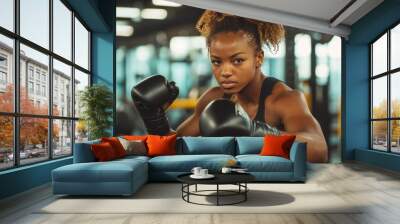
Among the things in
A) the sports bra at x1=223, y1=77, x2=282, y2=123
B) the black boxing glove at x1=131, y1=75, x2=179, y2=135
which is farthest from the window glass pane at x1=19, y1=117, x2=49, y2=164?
the sports bra at x1=223, y1=77, x2=282, y2=123

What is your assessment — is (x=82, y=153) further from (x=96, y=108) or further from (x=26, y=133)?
(x=96, y=108)

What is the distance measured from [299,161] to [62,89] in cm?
433

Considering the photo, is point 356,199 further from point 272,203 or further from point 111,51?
point 111,51

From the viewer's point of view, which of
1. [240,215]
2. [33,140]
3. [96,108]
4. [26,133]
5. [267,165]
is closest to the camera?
[240,215]

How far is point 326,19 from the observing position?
8055 mm

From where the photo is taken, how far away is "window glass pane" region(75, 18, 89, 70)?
7461mm

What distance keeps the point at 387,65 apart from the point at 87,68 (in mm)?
6563

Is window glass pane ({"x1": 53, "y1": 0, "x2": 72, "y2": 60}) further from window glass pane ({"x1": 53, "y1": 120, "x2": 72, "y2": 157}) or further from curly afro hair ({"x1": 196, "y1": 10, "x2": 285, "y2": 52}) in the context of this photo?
curly afro hair ({"x1": 196, "y1": 10, "x2": 285, "y2": 52})

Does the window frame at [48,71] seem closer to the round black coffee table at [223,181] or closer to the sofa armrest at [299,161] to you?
the round black coffee table at [223,181]

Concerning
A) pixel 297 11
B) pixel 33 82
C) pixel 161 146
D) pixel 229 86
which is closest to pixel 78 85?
pixel 33 82

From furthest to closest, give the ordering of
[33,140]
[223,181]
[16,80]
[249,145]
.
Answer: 1. [249,145]
2. [33,140]
3. [16,80]
4. [223,181]

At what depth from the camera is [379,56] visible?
8.33m

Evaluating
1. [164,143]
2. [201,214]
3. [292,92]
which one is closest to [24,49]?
[164,143]

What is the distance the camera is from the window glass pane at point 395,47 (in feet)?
24.6
